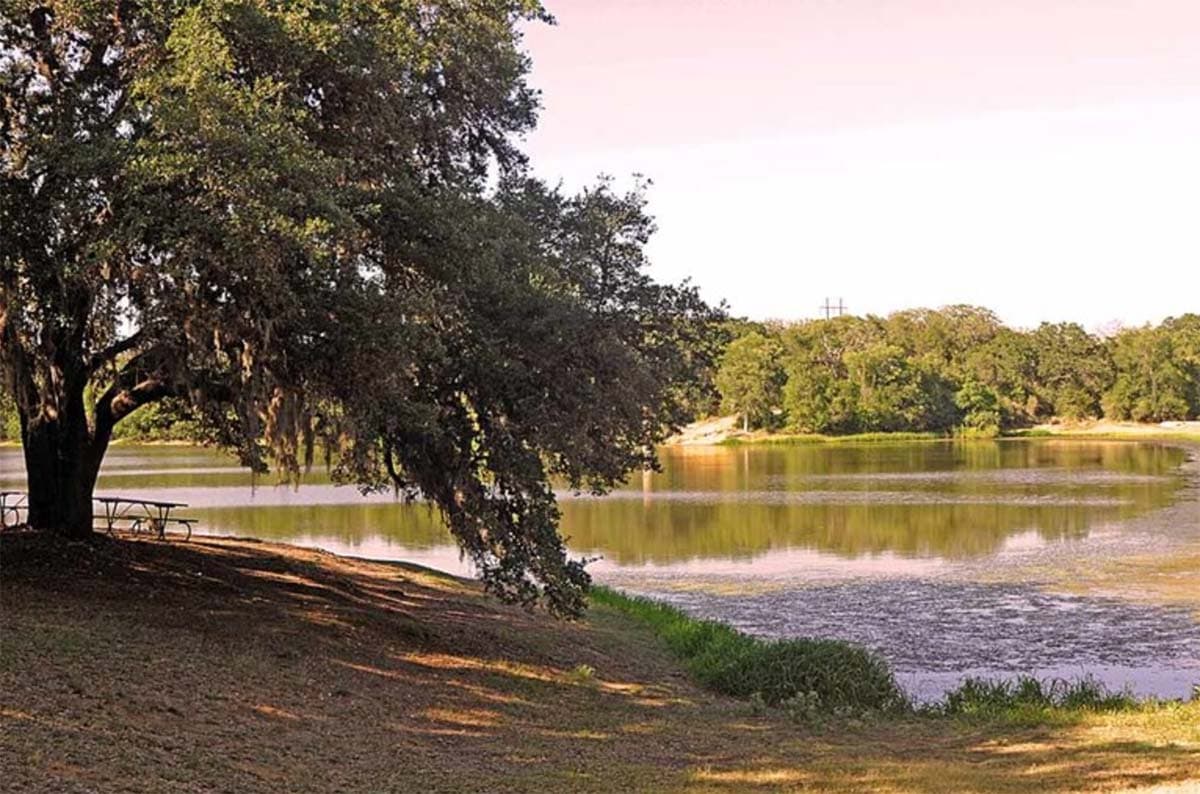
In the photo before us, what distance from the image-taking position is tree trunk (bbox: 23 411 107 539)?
49.5ft

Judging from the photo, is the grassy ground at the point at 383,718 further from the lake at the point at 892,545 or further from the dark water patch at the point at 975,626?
the dark water patch at the point at 975,626

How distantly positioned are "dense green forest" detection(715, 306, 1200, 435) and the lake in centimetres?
3740

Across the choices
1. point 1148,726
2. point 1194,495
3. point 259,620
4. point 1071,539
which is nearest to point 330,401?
point 259,620

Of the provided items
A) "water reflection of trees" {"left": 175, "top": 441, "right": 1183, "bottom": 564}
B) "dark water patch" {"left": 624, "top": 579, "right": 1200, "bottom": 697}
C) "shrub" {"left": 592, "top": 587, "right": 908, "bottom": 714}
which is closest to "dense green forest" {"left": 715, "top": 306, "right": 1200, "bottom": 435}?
"water reflection of trees" {"left": 175, "top": 441, "right": 1183, "bottom": 564}

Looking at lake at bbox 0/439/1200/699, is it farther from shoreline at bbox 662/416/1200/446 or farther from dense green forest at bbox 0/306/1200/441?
dense green forest at bbox 0/306/1200/441

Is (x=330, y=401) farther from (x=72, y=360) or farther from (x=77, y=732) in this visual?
(x=77, y=732)

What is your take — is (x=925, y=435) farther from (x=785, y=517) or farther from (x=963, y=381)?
(x=785, y=517)

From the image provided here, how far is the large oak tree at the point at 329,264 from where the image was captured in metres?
11.2

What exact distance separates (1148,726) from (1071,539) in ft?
67.8

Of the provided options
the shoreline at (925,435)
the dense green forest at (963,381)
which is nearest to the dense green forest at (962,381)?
the dense green forest at (963,381)

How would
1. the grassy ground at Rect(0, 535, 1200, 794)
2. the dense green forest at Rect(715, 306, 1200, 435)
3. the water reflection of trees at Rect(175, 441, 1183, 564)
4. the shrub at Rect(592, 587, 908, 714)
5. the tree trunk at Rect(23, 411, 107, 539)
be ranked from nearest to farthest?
the grassy ground at Rect(0, 535, 1200, 794), the shrub at Rect(592, 587, 908, 714), the tree trunk at Rect(23, 411, 107, 539), the water reflection of trees at Rect(175, 441, 1183, 564), the dense green forest at Rect(715, 306, 1200, 435)

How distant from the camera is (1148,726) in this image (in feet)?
36.8

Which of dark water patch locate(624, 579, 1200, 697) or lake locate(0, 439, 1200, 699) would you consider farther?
lake locate(0, 439, 1200, 699)

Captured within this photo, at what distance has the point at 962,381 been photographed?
336 ft
